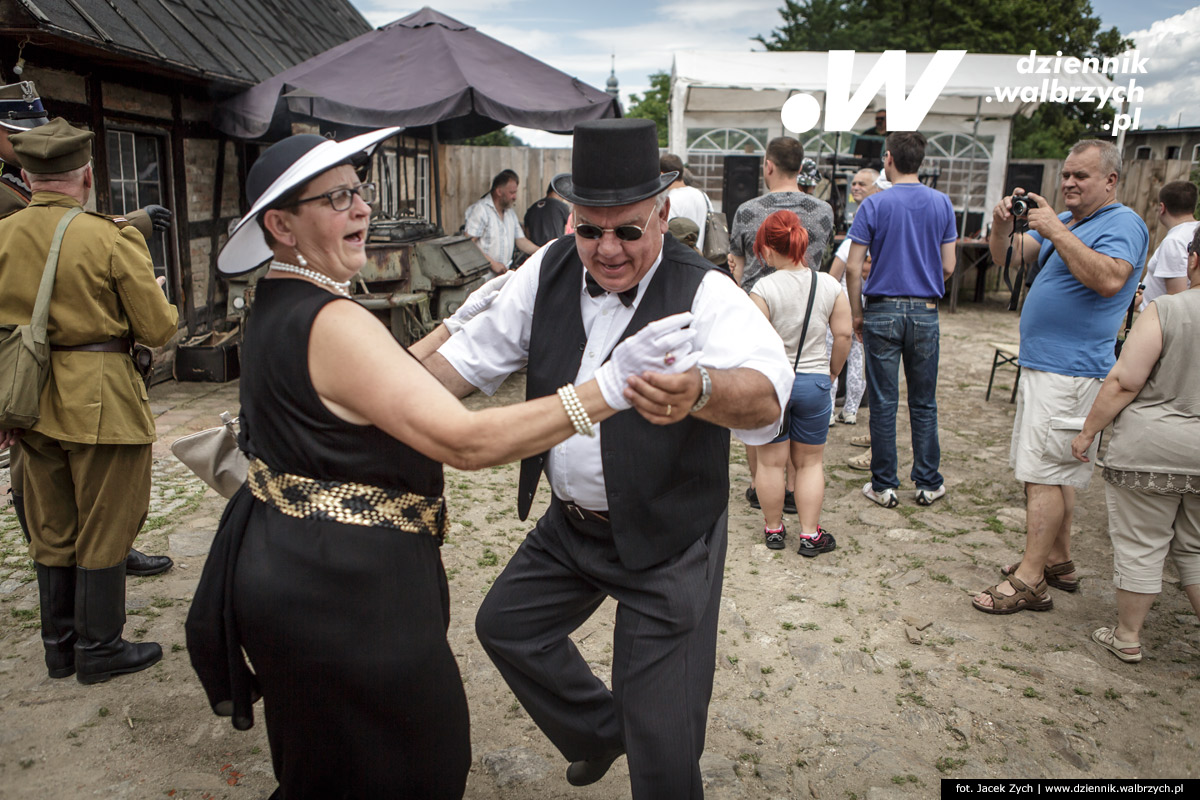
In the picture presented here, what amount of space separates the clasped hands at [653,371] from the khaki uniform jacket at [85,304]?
2.20 m

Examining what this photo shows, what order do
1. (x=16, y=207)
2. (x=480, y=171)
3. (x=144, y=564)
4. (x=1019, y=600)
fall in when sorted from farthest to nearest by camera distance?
(x=480, y=171) → (x=144, y=564) → (x=1019, y=600) → (x=16, y=207)

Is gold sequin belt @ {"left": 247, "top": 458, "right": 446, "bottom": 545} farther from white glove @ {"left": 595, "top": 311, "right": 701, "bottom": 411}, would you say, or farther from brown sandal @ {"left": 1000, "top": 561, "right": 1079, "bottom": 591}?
brown sandal @ {"left": 1000, "top": 561, "right": 1079, "bottom": 591}

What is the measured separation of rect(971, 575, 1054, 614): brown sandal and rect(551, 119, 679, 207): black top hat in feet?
9.32

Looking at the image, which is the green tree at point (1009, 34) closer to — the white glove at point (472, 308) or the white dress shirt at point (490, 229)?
the white dress shirt at point (490, 229)

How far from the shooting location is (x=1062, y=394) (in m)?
3.91

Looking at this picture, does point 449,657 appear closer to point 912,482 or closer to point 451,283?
point 912,482

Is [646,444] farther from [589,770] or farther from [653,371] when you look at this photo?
[589,770]

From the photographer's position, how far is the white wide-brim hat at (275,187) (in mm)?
1809

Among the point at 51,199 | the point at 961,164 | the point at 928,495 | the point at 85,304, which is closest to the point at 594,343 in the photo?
the point at 85,304

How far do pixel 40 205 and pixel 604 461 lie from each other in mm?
2389

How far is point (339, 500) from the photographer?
188 centimetres

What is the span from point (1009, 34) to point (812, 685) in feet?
104

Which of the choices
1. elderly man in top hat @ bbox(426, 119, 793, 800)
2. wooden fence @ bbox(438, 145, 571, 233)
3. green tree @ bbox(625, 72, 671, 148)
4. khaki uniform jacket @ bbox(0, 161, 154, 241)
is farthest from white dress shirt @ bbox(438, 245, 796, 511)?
green tree @ bbox(625, 72, 671, 148)

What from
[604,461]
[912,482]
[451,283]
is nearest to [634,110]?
[451,283]
